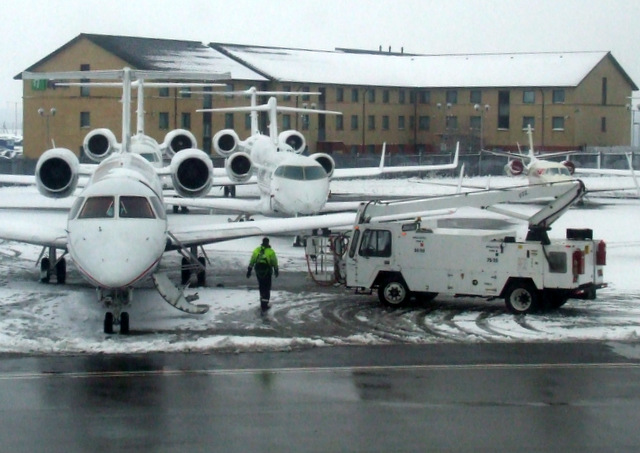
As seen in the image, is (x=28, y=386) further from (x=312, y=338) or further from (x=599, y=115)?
(x=599, y=115)

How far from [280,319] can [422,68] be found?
2977 inches

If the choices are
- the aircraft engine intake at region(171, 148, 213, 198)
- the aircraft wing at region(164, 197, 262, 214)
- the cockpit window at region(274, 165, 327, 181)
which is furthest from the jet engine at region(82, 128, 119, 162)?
the aircraft engine intake at region(171, 148, 213, 198)

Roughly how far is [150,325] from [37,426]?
6.96 metres

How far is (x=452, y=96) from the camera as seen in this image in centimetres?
8825

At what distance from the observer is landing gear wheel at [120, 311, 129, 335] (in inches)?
674

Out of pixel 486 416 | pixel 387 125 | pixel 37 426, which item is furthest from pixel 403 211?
pixel 387 125

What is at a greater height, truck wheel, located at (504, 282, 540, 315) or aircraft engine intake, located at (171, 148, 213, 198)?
aircraft engine intake, located at (171, 148, 213, 198)

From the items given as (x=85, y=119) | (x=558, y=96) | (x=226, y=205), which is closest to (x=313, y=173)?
(x=226, y=205)

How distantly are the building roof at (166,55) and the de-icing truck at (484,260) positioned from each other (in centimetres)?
5099

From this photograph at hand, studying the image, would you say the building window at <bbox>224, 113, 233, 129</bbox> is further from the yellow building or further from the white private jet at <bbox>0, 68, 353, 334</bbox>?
the white private jet at <bbox>0, 68, 353, 334</bbox>

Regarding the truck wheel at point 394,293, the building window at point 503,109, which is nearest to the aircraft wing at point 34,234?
the truck wheel at point 394,293

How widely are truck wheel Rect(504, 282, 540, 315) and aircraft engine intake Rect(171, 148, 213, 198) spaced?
7961 mm

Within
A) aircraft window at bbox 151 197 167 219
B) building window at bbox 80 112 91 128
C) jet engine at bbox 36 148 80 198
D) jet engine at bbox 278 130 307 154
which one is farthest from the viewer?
building window at bbox 80 112 91 128

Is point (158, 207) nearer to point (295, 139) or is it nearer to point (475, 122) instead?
point (295, 139)
